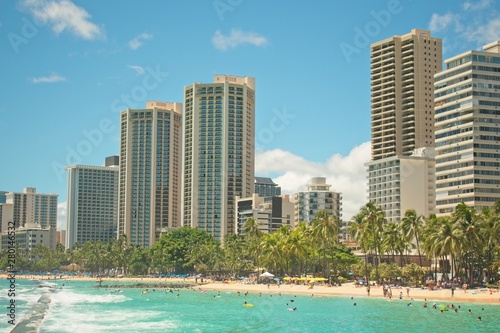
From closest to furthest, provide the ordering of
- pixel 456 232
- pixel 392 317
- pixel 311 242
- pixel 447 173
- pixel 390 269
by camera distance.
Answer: pixel 392 317, pixel 456 232, pixel 390 269, pixel 311 242, pixel 447 173

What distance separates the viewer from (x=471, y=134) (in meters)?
160

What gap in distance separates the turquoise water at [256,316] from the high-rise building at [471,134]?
59.0 m

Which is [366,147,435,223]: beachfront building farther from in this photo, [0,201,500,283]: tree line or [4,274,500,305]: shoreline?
[4,274,500,305]: shoreline

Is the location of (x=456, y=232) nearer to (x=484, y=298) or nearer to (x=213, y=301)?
(x=484, y=298)

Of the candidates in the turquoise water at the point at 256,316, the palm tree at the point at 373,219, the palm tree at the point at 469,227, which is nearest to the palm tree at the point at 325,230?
the palm tree at the point at 373,219

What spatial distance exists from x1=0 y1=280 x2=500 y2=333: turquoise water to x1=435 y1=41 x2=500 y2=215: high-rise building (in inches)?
2325

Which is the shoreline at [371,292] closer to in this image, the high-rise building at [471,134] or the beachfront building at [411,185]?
the high-rise building at [471,134]

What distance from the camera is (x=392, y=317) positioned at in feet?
284

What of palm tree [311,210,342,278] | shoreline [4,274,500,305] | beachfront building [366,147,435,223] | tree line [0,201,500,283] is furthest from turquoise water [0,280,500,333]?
beachfront building [366,147,435,223]

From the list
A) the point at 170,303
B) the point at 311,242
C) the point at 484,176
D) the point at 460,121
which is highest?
the point at 460,121

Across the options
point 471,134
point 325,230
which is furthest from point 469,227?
point 471,134

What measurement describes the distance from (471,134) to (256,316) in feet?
292

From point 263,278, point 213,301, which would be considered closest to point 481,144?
point 263,278

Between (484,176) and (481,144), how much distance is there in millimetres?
7572
